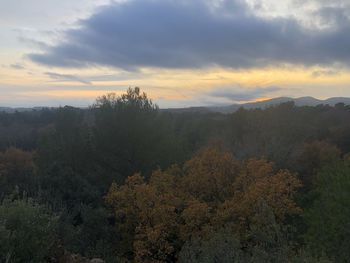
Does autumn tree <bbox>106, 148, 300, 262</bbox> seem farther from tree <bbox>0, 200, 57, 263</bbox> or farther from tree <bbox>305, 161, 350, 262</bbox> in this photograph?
tree <bbox>0, 200, 57, 263</bbox>

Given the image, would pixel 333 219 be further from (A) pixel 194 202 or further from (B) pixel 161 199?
(B) pixel 161 199

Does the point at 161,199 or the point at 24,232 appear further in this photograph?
the point at 161,199

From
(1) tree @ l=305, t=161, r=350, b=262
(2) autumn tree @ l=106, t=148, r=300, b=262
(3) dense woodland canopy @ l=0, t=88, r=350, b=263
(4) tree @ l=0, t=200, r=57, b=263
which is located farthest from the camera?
(2) autumn tree @ l=106, t=148, r=300, b=262

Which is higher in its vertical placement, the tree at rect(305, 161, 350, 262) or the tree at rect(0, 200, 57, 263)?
the tree at rect(0, 200, 57, 263)

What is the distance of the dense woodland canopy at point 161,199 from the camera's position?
32.7 feet

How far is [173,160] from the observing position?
30766 millimetres

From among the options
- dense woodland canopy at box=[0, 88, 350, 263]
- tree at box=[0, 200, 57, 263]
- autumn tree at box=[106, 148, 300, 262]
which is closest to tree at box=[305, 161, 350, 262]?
dense woodland canopy at box=[0, 88, 350, 263]

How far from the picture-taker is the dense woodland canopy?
9969mm

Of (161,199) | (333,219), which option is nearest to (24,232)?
(333,219)

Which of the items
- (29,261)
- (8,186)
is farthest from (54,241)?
(8,186)

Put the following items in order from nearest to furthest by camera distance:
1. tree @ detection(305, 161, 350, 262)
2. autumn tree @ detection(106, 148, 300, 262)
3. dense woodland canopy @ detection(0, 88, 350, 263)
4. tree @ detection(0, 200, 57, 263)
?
1. tree @ detection(0, 200, 57, 263)
2. dense woodland canopy @ detection(0, 88, 350, 263)
3. tree @ detection(305, 161, 350, 262)
4. autumn tree @ detection(106, 148, 300, 262)

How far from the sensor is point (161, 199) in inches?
847

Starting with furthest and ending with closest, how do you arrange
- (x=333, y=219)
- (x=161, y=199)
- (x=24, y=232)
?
(x=161, y=199)
(x=333, y=219)
(x=24, y=232)

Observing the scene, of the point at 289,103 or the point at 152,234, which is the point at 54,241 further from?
the point at 289,103
